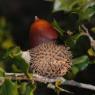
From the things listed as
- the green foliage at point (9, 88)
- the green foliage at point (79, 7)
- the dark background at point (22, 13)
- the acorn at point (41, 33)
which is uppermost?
the dark background at point (22, 13)

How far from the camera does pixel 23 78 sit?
2.28 m

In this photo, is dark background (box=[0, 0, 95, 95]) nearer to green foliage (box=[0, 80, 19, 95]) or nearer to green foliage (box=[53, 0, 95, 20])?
green foliage (box=[53, 0, 95, 20])

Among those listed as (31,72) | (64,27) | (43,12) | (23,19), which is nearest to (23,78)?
(31,72)

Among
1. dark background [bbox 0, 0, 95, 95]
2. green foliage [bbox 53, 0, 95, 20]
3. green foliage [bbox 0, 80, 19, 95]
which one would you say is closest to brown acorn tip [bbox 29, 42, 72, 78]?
green foliage [bbox 0, 80, 19, 95]

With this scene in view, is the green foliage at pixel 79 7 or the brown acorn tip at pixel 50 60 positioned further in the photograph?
the green foliage at pixel 79 7

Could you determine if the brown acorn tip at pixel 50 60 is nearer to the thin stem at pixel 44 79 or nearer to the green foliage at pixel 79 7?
the thin stem at pixel 44 79

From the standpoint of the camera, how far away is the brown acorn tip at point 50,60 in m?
2.26

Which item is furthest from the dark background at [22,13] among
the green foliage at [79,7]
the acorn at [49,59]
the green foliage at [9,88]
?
the green foliage at [9,88]

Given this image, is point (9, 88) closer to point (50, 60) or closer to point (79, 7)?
point (50, 60)

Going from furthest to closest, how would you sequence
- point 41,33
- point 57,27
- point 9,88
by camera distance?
point 41,33 < point 57,27 < point 9,88

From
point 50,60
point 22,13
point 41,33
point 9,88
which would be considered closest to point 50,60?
point 50,60

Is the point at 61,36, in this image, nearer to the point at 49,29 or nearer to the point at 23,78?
the point at 49,29

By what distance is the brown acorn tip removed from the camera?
226 cm

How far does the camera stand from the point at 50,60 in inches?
89.3
